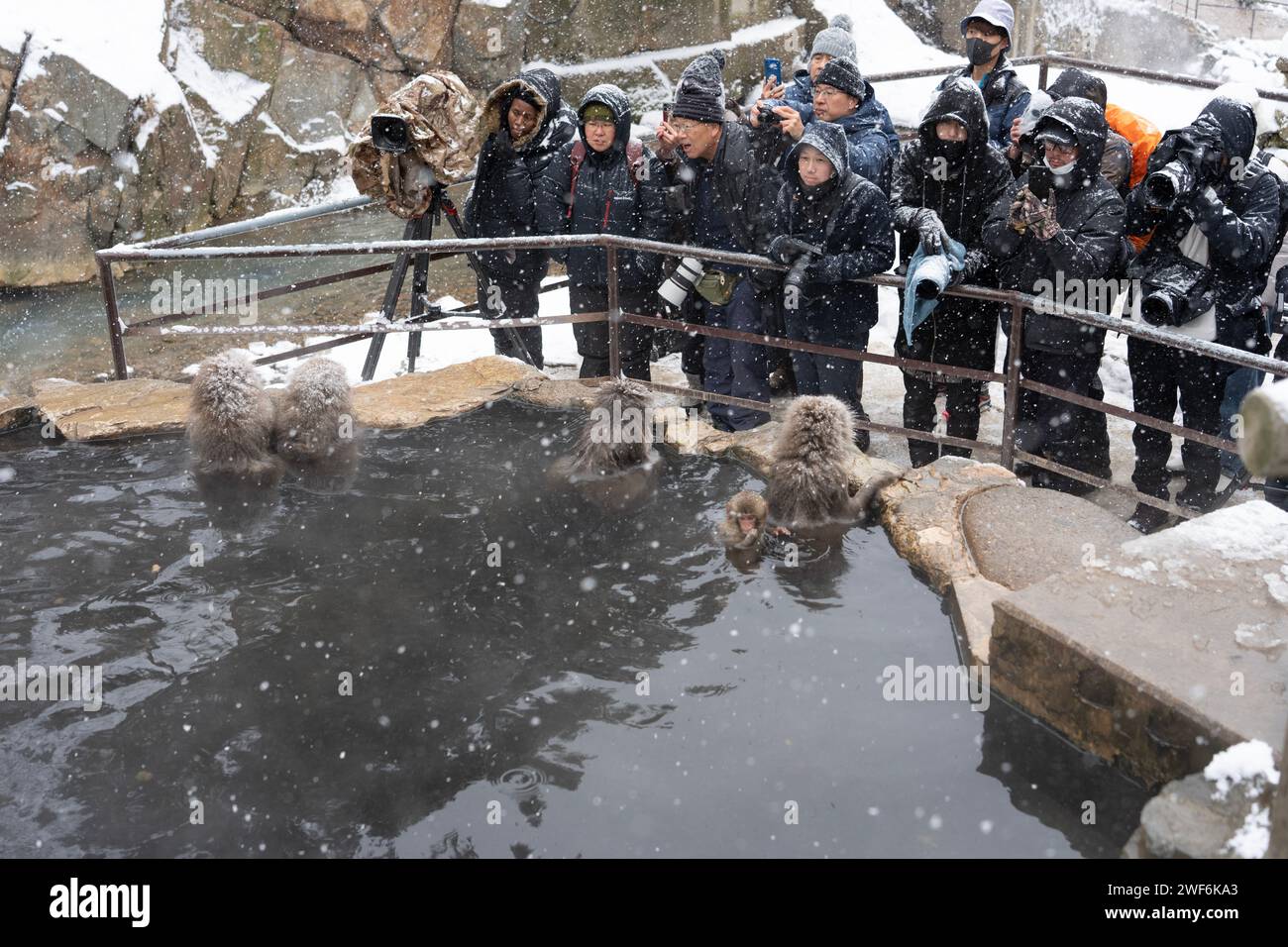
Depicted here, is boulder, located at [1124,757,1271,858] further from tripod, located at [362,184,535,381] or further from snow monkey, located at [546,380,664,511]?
tripod, located at [362,184,535,381]

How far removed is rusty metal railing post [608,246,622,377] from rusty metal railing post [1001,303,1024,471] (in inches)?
83.7

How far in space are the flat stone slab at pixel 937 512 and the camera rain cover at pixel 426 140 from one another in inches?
136

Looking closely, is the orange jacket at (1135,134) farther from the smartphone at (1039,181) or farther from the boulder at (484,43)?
the boulder at (484,43)

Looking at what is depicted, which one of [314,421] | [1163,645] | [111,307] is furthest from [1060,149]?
[111,307]

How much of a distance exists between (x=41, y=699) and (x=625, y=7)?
14032 mm

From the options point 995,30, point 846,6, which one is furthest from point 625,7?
point 995,30

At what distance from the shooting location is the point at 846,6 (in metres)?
16.6

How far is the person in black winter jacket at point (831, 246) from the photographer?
536 centimetres

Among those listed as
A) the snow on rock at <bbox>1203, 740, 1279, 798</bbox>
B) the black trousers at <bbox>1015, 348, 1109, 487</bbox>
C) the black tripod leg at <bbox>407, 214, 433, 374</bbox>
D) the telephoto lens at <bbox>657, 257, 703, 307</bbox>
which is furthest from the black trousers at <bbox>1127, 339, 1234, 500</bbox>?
the black tripod leg at <bbox>407, 214, 433, 374</bbox>
